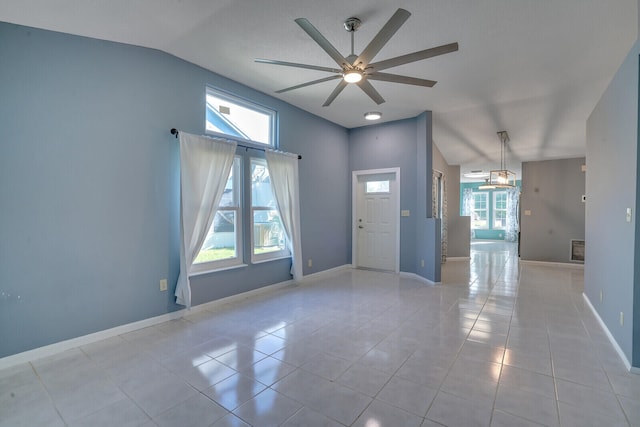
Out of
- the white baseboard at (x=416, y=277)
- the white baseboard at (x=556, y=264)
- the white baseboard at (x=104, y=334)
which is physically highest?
the white baseboard at (x=104, y=334)

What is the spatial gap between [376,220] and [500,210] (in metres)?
9.47

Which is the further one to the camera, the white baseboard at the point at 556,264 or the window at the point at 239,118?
the white baseboard at the point at 556,264

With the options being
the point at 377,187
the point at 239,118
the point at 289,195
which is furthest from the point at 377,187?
the point at 239,118

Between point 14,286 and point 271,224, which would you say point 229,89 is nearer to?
point 271,224

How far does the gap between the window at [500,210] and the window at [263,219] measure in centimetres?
1145

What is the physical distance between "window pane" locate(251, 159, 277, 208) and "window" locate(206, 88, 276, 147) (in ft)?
1.12

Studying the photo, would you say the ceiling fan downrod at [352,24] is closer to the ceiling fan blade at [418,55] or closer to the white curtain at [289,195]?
the ceiling fan blade at [418,55]

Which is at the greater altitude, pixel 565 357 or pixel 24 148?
pixel 24 148

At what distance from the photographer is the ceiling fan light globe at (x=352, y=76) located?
8.22ft

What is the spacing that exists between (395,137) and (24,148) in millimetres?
5063

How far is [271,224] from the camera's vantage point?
4711 millimetres

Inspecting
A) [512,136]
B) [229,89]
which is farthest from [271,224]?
[512,136]

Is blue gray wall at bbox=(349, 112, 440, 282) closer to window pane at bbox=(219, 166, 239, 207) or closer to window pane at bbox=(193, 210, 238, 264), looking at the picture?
window pane at bbox=(219, 166, 239, 207)

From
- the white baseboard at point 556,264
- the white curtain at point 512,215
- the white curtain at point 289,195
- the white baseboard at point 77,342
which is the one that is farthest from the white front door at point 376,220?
the white curtain at point 512,215
